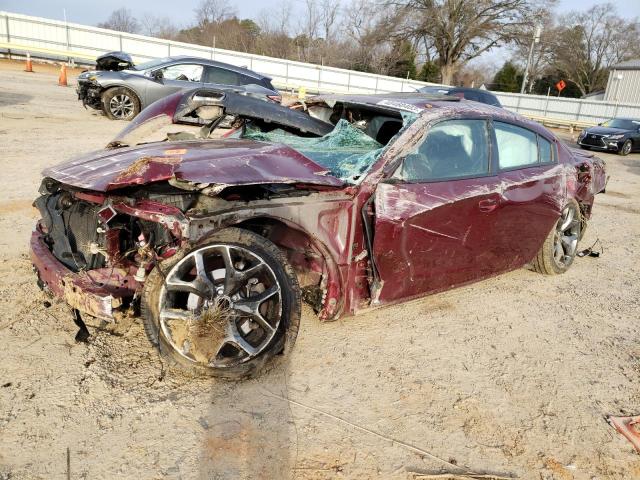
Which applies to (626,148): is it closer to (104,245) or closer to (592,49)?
(104,245)

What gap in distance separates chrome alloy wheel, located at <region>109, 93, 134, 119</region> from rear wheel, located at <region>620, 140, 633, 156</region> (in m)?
16.0

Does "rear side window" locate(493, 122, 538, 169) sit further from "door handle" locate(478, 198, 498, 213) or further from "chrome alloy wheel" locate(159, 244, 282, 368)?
"chrome alloy wheel" locate(159, 244, 282, 368)

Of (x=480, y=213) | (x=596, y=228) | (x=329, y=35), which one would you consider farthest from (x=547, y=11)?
(x=480, y=213)

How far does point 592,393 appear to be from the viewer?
10.0 feet

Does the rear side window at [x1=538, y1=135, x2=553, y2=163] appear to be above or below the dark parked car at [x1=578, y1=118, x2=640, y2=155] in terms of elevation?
above

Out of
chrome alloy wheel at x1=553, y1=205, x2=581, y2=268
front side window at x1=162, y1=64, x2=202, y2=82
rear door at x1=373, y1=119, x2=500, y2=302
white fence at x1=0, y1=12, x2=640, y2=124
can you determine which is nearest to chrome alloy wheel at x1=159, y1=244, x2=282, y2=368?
rear door at x1=373, y1=119, x2=500, y2=302

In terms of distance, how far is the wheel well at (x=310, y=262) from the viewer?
3.05 m

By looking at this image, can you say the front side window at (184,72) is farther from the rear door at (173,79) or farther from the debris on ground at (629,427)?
the debris on ground at (629,427)

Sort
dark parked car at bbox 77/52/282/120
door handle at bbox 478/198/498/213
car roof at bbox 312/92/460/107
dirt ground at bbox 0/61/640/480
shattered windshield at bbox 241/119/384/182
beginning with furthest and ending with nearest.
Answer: dark parked car at bbox 77/52/282/120 < car roof at bbox 312/92/460/107 < door handle at bbox 478/198/498/213 < shattered windshield at bbox 241/119/384/182 < dirt ground at bbox 0/61/640/480

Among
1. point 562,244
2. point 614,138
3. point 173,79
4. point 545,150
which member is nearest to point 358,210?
point 545,150

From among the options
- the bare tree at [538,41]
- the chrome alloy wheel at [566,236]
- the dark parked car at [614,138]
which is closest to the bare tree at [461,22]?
the bare tree at [538,41]

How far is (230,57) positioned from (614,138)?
19.0 metres

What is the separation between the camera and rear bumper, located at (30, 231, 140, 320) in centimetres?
260

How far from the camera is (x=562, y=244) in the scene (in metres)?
4.93
